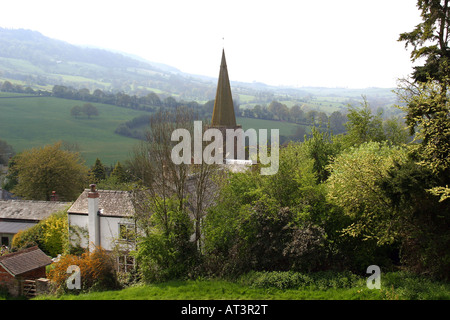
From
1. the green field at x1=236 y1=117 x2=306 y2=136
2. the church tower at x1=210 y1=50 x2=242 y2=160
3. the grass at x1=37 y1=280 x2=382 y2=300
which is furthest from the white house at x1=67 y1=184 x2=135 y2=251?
the green field at x1=236 y1=117 x2=306 y2=136

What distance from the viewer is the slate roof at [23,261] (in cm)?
2117

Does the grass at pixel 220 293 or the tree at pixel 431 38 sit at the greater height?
the tree at pixel 431 38

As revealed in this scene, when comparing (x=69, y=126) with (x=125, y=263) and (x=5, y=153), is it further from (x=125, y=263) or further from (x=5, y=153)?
(x=125, y=263)

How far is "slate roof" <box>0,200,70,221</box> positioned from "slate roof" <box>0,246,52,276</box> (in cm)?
1157

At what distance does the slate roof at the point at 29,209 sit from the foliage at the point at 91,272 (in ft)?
51.9

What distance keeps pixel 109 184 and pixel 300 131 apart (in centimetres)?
6335

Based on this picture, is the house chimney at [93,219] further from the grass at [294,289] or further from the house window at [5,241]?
the house window at [5,241]

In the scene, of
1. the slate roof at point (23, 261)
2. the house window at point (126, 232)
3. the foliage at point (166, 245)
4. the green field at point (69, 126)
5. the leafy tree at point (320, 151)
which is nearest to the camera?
the foliage at point (166, 245)

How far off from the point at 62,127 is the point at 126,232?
345 ft

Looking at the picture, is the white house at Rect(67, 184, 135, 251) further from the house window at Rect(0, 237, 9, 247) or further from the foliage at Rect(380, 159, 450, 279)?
the foliage at Rect(380, 159, 450, 279)

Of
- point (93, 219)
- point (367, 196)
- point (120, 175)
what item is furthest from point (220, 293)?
point (120, 175)

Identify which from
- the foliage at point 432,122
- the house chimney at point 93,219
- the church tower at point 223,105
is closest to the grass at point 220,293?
the foliage at point 432,122

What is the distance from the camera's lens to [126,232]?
73.9 feet

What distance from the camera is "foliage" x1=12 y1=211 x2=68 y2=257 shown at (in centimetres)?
2905
